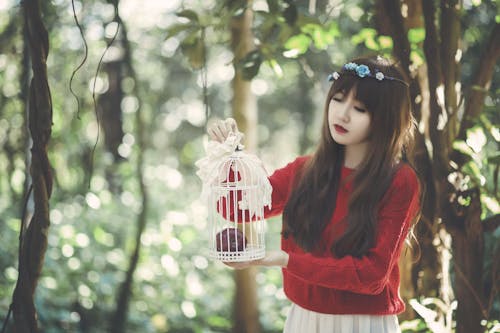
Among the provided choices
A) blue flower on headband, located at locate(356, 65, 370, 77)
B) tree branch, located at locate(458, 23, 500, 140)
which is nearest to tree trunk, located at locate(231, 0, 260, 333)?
tree branch, located at locate(458, 23, 500, 140)

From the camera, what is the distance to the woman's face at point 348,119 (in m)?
1.56

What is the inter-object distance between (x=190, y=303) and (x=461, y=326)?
228 centimetres

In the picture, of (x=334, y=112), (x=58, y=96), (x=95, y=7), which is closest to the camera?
(x=334, y=112)

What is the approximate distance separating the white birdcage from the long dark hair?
13 centimetres

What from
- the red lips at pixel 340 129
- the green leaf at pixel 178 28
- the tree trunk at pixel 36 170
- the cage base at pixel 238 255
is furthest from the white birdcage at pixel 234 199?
the green leaf at pixel 178 28

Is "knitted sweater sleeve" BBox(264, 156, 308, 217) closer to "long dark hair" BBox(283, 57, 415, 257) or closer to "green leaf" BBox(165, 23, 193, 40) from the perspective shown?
"long dark hair" BBox(283, 57, 415, 257)

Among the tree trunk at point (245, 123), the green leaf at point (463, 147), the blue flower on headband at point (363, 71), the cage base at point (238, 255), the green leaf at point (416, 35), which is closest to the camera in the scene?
the cage base at point (238, 255)

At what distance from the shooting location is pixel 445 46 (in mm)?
2078

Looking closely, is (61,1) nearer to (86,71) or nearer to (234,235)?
(86,71)

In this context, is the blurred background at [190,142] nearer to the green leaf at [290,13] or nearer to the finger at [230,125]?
the green leaf at [290,13]

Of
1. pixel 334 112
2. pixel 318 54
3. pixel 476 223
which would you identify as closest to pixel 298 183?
pixel 334 112

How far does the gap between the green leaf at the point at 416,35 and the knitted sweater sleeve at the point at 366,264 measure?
2.71 feet

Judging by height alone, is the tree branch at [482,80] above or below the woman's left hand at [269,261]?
above

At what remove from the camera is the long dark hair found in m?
1.55
